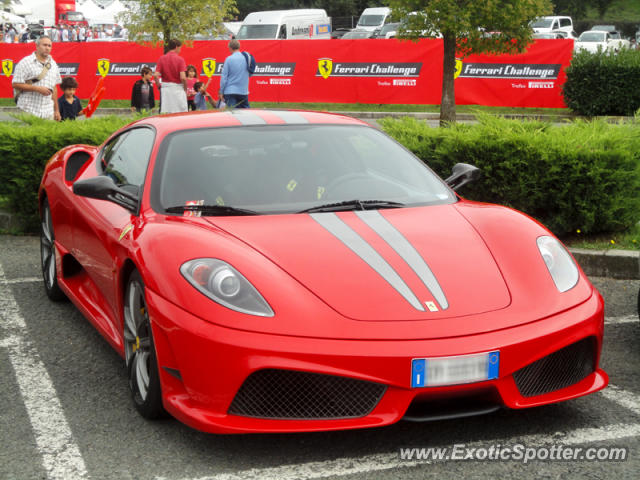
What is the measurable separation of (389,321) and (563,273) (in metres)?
0.96

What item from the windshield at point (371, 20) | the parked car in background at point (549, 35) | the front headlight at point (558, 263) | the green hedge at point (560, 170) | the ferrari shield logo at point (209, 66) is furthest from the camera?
the windshield at point (371, 20)

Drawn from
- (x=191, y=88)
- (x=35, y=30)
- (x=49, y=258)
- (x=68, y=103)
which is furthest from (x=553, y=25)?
(x=49, y=258)

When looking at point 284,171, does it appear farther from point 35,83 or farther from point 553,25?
point 553,25

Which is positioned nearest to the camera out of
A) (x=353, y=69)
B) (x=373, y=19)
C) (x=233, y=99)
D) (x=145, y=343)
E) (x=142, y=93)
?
(x=145, y=343)

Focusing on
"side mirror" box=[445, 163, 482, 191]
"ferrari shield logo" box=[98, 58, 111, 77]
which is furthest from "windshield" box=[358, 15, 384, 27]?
"side mirror" box=[445, 163, 482, 191]

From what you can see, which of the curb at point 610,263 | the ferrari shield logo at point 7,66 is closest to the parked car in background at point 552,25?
the ferrari shield logo at point 7,66

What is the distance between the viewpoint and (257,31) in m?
38.1

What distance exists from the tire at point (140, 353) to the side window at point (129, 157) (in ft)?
2.47

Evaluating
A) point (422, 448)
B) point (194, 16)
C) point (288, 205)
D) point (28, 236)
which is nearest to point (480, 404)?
point (422, 448)

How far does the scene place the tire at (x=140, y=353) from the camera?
12.1 ft

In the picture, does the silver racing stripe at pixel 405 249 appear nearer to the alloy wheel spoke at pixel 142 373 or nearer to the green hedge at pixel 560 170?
the alloy wheel spoke at pixel 142 373

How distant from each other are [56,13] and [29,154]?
50889 mm

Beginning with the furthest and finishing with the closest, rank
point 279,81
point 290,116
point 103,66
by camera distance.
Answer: point 103,66
point 279,81
point 290,116

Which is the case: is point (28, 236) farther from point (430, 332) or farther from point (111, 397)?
point (430, 332)
